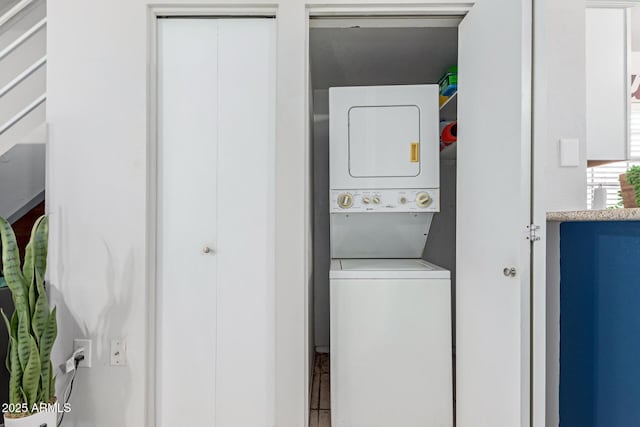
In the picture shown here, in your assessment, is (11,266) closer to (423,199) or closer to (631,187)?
(423,199)

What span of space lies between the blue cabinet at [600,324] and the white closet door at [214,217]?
132 centimetres

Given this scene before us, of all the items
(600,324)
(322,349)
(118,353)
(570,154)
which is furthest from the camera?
(322,349)

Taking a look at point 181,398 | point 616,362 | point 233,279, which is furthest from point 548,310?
point 181,398

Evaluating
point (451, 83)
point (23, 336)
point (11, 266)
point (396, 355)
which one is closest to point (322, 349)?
point (396, 355)

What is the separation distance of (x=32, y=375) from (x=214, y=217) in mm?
938

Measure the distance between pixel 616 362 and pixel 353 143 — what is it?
150 centimetres

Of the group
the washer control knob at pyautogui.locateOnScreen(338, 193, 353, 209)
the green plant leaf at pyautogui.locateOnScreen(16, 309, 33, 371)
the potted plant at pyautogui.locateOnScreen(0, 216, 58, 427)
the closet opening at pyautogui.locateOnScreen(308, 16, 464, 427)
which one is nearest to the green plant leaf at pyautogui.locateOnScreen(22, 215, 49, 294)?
the potted plant at pyautogui.locateOnScreen(0, 216, 58, 427)

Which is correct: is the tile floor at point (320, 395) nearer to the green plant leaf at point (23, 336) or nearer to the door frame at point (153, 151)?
the door frame at point (153, 151)

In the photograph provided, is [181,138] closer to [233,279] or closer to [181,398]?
[233,279]

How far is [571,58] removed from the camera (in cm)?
146

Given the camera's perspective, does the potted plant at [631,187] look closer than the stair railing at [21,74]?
Yes

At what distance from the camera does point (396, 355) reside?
1.65 metres

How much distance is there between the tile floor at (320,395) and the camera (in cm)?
185

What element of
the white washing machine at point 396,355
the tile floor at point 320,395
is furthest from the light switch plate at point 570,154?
the tile floor at point 320,395
